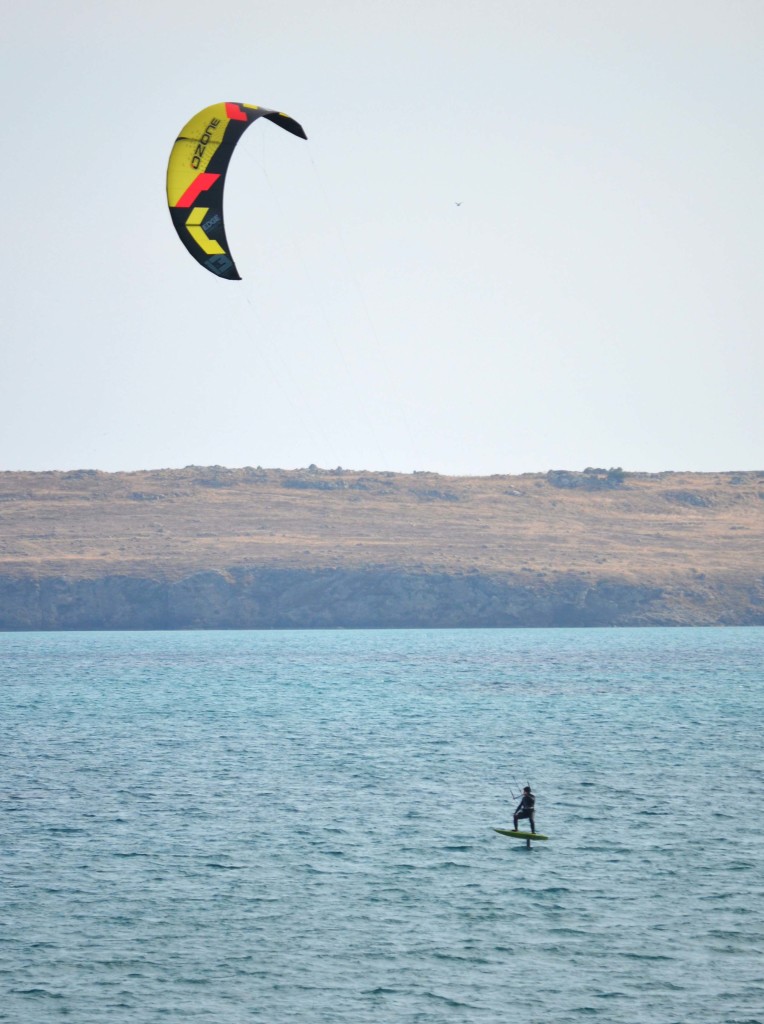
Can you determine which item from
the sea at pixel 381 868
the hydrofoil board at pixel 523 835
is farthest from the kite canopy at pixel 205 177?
the hydrofoil board at pixel 523 835

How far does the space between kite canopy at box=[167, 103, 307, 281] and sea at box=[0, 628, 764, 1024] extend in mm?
16772

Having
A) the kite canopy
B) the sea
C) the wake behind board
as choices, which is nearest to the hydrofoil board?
the wake behind board

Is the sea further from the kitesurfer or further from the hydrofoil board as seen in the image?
the kitesurfer

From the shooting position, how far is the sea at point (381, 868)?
94.3ft

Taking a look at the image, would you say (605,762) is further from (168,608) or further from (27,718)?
(168,608)

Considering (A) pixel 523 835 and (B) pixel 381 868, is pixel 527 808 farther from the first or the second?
(B) pixel 381 868

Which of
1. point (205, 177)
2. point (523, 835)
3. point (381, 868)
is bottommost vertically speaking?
point (381, 868)

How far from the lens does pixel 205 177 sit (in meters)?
43.0

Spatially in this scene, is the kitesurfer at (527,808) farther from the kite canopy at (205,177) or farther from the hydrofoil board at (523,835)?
the kite canopy at (205,177)

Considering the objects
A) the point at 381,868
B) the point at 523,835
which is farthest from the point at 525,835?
the point at 381,868

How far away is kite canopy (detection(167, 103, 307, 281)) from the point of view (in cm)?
4250

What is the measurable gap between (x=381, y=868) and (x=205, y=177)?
19792mm

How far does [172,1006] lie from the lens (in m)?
28.0

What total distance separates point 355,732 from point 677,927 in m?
41.9
